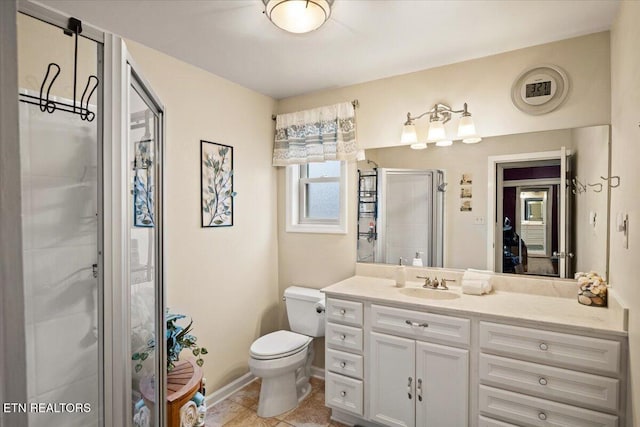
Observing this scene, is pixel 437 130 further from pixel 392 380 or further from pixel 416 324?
pixel 392 380

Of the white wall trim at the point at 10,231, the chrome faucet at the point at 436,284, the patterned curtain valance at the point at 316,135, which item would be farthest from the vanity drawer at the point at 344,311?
the white wall trim at the point at 10,231

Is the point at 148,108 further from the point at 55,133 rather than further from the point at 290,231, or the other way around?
the point at 290,231

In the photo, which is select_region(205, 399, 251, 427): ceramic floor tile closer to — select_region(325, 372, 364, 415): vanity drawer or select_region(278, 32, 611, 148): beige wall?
select_region(325, 372, 364, 415): vanity drawer

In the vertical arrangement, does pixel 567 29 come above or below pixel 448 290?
above

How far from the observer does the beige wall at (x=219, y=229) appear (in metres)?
2.24

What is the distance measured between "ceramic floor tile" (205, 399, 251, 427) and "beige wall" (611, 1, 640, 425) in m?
2.24

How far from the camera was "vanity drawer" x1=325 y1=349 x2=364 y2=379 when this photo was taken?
2143 millimetres

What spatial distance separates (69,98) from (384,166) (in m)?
2.04

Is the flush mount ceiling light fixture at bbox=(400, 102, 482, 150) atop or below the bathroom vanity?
atop

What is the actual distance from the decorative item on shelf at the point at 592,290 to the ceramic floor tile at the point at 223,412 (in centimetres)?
232

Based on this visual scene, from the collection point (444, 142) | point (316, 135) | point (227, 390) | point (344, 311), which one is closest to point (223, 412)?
point (227, 390)

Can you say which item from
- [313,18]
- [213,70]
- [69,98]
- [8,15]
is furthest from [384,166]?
[8,15]

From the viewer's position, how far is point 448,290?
88.2 inches

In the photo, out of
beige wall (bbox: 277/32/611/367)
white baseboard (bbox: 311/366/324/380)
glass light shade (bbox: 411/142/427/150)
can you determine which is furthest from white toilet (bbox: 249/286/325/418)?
glass light shade (bbox: 411/142/427/150)
